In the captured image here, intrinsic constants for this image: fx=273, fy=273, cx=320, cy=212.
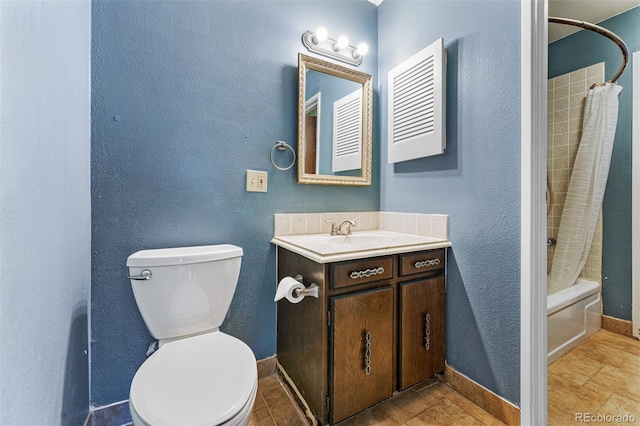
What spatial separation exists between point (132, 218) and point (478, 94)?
1.72m

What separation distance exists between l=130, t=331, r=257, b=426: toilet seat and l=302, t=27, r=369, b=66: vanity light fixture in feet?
5.44

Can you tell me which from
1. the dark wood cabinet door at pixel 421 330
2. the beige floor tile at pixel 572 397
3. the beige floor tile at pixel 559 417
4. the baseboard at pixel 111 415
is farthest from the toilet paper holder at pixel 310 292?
the beige floor tile at pixel 572 397

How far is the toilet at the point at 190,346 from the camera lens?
745mm

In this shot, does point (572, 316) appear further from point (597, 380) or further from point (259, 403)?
point (259, 403)

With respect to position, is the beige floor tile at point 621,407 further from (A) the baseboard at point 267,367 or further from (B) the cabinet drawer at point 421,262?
(A) the baseboard at point 267,367

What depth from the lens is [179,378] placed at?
34.0 inches

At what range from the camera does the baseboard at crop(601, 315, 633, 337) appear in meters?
1.79

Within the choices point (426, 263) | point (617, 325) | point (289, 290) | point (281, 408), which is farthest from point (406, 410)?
point (617, 325)

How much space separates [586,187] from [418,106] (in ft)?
4.64

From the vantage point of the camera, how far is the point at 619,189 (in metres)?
1.83

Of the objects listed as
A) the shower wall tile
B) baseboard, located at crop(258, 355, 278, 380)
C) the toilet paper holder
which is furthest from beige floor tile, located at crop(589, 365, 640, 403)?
baseboard, located at crop(258, 355, 278, 380)

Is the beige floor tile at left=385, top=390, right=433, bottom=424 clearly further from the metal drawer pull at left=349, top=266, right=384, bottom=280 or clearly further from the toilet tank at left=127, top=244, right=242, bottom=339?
the toilet tank at left=127, top=244, right=242, bottom=339

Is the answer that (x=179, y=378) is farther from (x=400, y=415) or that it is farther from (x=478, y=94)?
(x=478, y=94)

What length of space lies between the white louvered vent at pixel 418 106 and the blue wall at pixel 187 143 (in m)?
0.58
